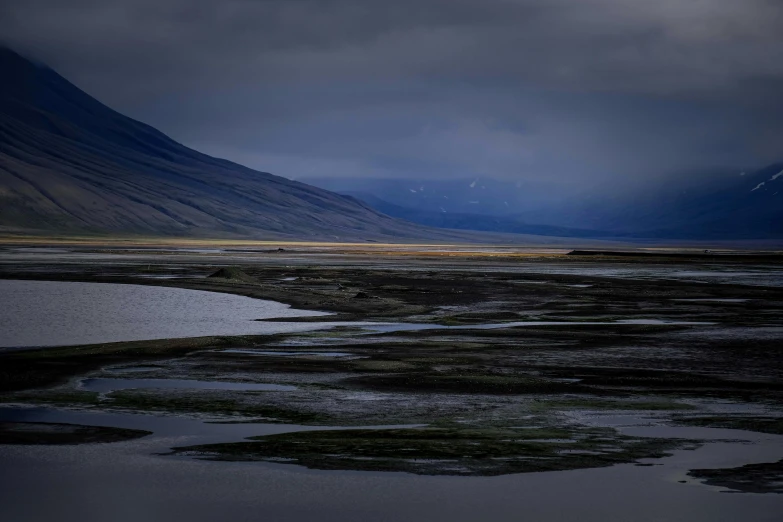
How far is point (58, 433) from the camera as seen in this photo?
1612cm

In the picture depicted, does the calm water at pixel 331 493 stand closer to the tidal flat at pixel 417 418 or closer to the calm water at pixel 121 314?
the tidal flat at pixel 417 418

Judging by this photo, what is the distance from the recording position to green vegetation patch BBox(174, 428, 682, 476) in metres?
14.1

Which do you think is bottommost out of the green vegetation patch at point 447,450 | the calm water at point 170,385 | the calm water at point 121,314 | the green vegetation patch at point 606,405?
the calm water at point 121,314

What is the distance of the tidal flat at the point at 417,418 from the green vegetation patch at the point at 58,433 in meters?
0.10

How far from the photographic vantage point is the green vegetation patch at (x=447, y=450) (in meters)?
14.1

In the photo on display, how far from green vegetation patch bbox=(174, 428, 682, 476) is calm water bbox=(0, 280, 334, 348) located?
15.4 m

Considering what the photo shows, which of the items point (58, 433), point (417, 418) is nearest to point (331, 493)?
point (417, 418)

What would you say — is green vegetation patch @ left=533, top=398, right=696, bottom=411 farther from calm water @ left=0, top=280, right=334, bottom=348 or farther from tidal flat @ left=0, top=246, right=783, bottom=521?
calm water @ left=0, top=280, right=334, bottom=348

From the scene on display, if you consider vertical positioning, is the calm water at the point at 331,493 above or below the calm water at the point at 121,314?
above

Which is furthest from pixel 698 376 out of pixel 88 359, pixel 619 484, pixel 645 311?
pixel 645 311

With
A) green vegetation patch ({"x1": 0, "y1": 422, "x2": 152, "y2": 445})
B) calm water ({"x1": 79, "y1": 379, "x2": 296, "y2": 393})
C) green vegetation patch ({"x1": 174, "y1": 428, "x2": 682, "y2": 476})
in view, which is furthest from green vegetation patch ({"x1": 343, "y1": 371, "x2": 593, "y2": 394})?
green vegetation patch ({"x1": 0, "y1": 422, "x2": 152, "y2": 445})

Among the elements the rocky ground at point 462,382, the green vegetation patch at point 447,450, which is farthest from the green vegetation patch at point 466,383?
the green vegetation patch at point 447,450

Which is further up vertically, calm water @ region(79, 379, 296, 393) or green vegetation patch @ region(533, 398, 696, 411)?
green vegetation patch @ region(533, 398, 696, 411)

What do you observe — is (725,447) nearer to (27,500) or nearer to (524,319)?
(27,500)
